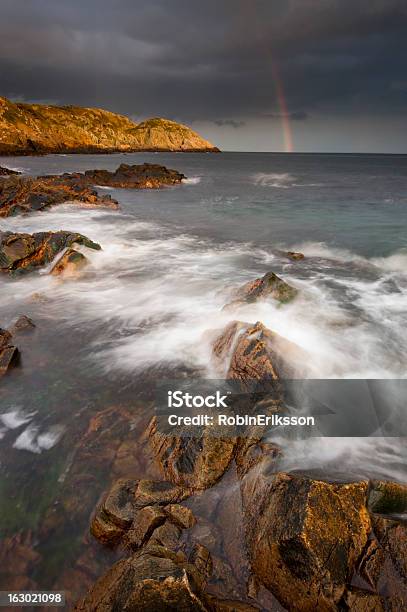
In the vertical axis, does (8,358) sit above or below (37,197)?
below

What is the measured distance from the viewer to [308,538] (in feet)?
11.6

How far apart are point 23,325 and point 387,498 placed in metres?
8.96

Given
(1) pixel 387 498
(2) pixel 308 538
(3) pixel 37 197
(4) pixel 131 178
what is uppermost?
(4) pixel 131 178

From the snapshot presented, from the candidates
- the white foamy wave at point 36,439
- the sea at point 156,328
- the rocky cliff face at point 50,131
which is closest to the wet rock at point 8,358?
the sea at point 156,328

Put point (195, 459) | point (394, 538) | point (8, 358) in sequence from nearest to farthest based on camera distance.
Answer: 1. point (394, 538)
2. point (195, 459)
3. point (8, 358)

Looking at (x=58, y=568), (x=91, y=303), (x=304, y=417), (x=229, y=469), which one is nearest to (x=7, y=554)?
(x=58, y=568)

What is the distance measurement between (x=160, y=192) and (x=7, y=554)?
130 feet

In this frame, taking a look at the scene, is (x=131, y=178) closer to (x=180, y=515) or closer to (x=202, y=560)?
(x=180, y=515)

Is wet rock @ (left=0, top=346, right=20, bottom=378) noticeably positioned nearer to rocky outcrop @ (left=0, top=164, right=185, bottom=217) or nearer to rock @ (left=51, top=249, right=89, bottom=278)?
rock @ (left=51, top=249, right=89, bottom=278)

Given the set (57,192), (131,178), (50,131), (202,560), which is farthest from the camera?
(50,131)

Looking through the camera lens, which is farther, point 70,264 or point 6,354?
point 70,264

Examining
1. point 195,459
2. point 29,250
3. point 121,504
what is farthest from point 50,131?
point 121,504

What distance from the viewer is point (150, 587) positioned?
10.7ft

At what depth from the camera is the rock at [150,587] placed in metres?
3.22
